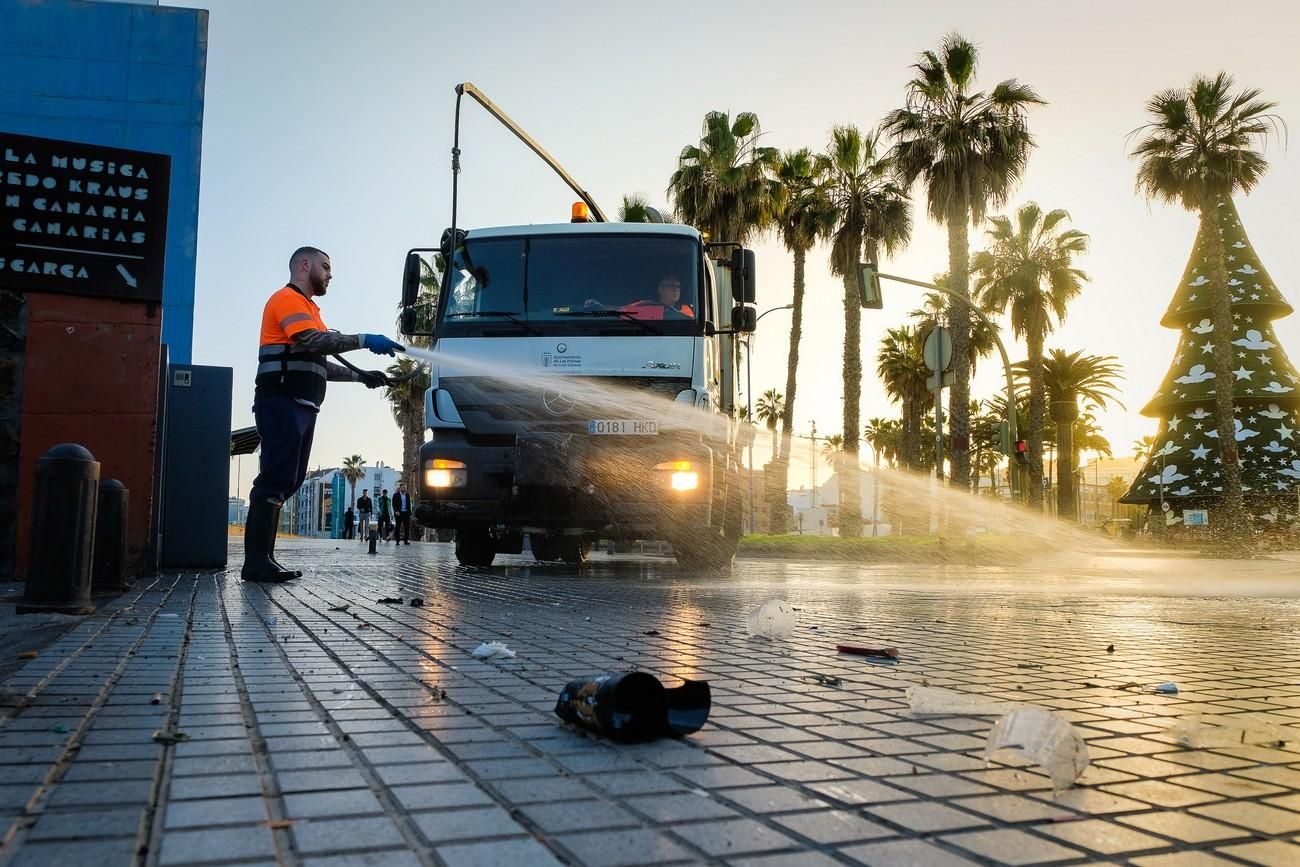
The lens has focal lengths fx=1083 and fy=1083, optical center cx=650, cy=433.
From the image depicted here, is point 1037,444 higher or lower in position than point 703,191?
lower

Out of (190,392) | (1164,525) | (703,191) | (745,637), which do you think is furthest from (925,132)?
(1164,525)

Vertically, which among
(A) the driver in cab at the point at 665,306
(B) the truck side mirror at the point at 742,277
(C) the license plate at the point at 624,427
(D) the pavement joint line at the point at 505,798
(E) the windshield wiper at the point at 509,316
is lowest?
(D) the pavement joint line at the point at 505,798

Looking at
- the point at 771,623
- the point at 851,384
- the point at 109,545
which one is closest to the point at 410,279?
the point at 109,545

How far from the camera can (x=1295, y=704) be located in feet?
12.3

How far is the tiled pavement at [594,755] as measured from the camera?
2.00 metres

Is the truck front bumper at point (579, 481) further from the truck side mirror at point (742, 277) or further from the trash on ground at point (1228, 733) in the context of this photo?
the trash on ground at point (1228, 733)

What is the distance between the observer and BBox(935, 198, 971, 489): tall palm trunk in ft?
75.3

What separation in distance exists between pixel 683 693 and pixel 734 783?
0.60 metres

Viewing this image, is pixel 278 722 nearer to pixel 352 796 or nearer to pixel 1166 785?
pixel 352 796

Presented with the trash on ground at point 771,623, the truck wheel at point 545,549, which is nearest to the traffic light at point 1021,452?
the truck wheel at point 545,549

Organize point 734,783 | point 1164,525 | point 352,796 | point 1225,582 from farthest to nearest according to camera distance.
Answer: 1. point 1164,525
2. point 1225,582
3. point 734,783
4. point 352,796

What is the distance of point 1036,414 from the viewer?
3666cm

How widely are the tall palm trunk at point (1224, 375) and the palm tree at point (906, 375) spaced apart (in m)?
27.2

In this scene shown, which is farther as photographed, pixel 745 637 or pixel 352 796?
pixel 745 637
